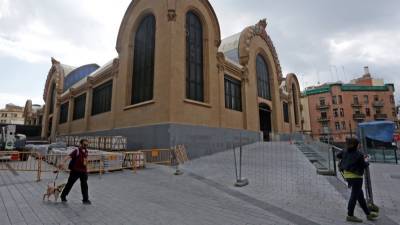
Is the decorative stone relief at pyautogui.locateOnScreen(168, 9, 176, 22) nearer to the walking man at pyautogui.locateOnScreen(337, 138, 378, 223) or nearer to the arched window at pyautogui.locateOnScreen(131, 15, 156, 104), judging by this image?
the arched window at pyautogui.locateOnScreen(131, 15, 156, 104)

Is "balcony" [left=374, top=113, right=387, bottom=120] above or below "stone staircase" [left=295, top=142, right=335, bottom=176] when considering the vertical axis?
above

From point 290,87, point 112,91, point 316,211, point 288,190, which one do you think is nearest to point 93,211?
point 316,211

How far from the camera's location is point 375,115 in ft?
165

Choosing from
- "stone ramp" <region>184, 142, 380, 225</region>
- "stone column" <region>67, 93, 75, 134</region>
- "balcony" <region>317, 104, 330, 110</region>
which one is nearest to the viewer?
"stone ramp" <region>184, 142, 380, 225</region>

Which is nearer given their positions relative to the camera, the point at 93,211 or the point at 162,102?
the point at 93,211

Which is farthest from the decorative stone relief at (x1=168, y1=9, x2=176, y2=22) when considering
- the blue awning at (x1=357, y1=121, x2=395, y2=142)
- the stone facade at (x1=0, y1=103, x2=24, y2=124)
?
the stone facade at (x1=0, y1=103, x2=24, y2=124)

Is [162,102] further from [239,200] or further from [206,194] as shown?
[239,200]

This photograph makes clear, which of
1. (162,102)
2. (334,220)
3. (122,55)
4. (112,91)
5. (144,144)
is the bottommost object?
(334,220)

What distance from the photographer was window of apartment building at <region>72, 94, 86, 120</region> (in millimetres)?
30000

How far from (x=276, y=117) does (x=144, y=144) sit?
64.4 feet

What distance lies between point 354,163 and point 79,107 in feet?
109

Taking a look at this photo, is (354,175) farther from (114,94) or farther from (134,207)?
(114,94)

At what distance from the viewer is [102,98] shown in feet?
82.2

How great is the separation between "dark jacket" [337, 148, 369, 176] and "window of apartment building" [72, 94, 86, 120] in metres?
30.9
